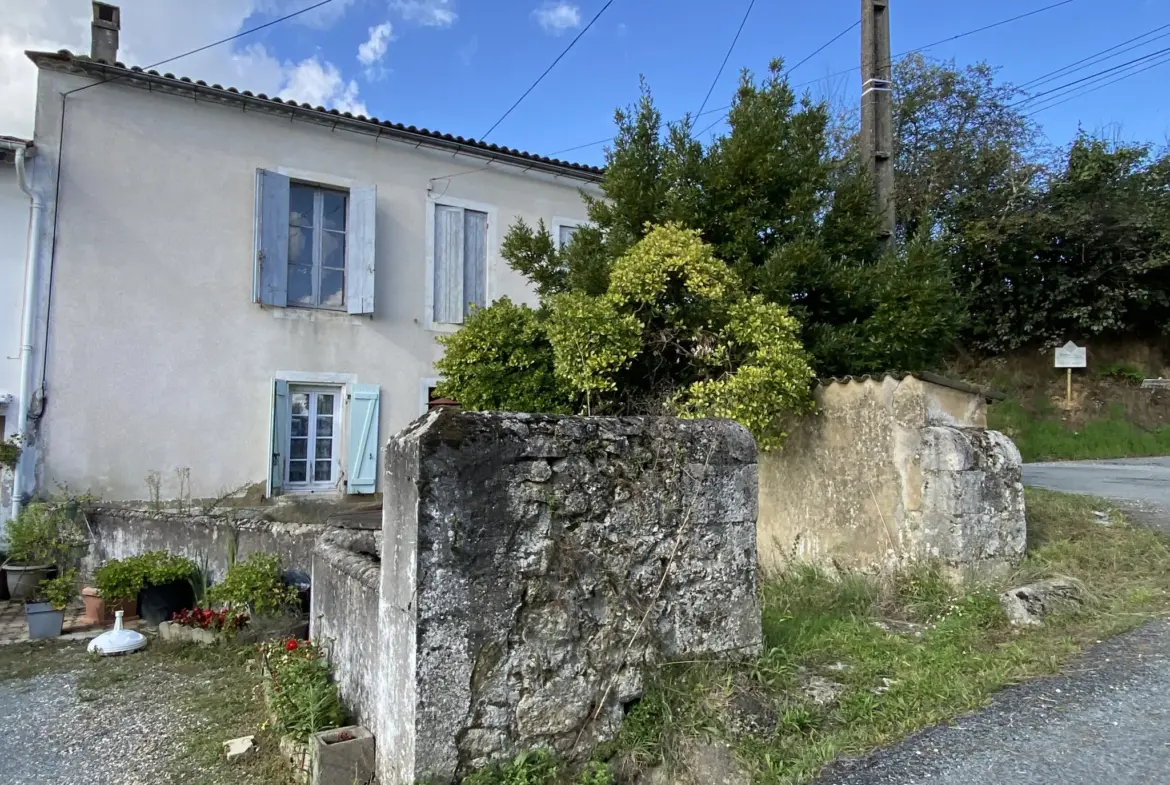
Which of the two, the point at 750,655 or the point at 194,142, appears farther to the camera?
the point at 194,142

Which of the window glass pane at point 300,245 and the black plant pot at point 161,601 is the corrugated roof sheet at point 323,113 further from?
the black plant pot at point 161,601

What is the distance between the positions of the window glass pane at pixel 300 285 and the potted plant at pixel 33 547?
3.56 metres

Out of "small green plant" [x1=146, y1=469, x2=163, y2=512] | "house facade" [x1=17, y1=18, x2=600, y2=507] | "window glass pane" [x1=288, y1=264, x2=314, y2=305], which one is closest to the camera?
"house facade" [x1=17, y1=18, x2=600, y2=507]

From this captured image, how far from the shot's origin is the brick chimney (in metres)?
8.82

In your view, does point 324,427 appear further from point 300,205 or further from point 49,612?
point 49,612

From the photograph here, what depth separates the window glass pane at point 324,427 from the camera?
9695 mm

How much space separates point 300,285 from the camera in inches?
381

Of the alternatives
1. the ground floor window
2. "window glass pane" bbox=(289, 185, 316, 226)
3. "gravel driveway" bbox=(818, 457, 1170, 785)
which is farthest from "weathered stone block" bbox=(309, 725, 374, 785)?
"window glass pane" bbox=(289, 185, 316, 226)

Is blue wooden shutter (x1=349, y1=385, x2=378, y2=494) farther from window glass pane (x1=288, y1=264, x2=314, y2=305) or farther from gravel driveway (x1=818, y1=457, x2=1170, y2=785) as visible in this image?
gravel driveway (x1=818, y1=457, x2=1170, y2=785)

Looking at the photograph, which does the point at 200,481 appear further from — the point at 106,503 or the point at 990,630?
the point at 990,630

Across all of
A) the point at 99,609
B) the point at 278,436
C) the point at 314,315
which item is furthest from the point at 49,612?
the point at 314,315

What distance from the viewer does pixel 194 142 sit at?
902cm

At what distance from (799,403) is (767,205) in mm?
1981

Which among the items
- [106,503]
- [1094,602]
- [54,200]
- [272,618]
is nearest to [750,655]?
[1094,602]
